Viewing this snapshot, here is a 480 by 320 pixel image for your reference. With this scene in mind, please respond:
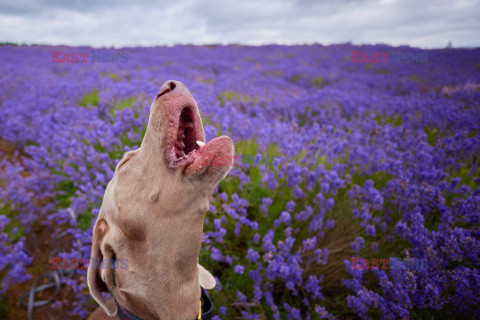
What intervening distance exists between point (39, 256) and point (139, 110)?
2.07 metres

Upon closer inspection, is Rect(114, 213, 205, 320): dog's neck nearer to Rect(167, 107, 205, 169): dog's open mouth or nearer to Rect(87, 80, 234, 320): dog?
Rect(87, 80, 234, 320): dog

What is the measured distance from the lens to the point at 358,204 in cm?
255

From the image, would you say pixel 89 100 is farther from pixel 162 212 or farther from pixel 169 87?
pixel 162 212

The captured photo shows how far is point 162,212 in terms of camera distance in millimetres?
1028

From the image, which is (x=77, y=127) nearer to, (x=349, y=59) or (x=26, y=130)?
(x=26, y=130)

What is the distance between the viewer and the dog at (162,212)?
100 cm

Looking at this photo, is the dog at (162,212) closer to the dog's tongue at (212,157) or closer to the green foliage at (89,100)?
the dog's tongue at (212,157)

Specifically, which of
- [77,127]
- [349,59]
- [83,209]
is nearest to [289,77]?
[349,59]

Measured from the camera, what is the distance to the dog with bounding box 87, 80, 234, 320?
3.28ft

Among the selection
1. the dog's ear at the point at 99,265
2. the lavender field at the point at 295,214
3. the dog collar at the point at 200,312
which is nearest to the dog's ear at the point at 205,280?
the dog collar at the point at 200,312

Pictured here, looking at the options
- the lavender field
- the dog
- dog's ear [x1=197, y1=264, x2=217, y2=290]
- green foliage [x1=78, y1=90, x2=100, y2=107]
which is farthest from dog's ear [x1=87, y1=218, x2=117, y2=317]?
green foliage [x1=78, y1=90, x2=100, y2=107]

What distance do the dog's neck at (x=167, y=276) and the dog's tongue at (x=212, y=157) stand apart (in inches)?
8.7

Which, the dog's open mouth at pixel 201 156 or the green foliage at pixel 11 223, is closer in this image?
the dog's open mouth at pixel 201 156

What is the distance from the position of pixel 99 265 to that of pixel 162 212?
0.57m
